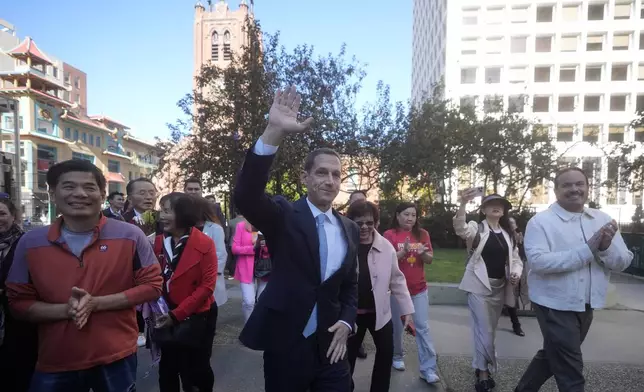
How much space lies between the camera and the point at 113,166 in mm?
52625

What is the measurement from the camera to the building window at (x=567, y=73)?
136ft

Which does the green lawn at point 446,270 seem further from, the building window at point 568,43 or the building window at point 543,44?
the building window at point 568,43

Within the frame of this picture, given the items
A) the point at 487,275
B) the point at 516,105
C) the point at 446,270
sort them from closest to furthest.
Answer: the point at 487,275, the point at 446,270, the point at 516,105

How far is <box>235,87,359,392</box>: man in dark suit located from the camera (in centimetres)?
212

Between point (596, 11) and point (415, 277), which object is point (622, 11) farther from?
point (415, 277)

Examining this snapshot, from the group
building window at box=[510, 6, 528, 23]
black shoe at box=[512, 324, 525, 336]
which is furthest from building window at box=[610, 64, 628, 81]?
black shoe at box=[512, 324, 525, 336]

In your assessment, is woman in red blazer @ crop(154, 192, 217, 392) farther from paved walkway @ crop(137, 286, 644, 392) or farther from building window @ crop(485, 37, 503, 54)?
building window @ crop(485, 37, 503, 54)

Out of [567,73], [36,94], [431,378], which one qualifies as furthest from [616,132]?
[36,94]

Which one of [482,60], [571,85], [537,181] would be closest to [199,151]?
[537,181]

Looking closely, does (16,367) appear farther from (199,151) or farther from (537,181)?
(537,181)

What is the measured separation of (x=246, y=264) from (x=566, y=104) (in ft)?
151

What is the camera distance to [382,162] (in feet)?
42.1

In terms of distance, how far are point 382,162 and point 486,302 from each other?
921cm

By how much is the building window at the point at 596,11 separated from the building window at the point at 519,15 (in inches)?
241
